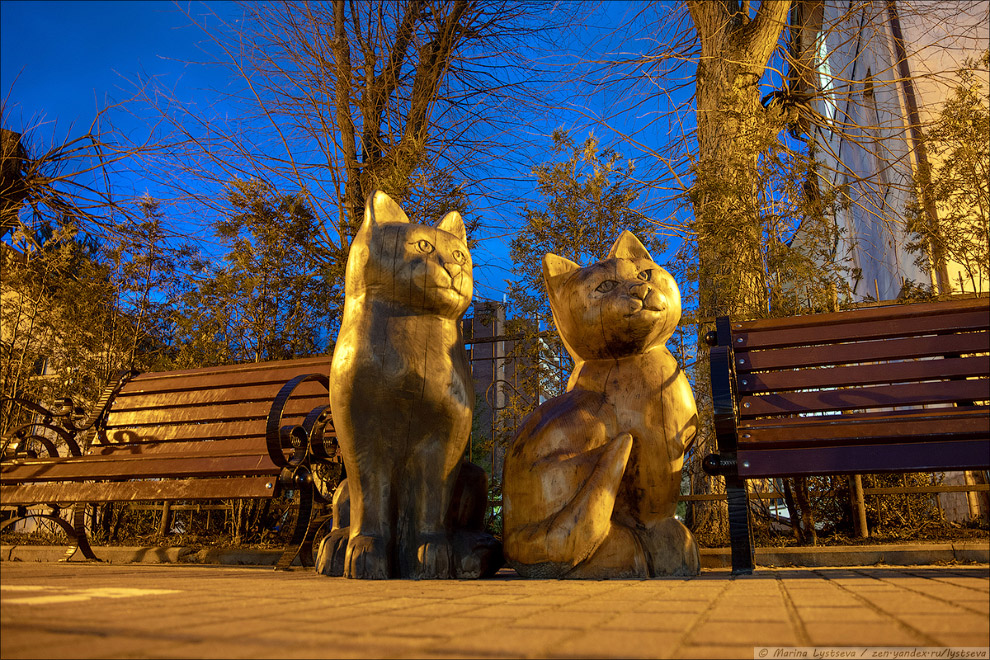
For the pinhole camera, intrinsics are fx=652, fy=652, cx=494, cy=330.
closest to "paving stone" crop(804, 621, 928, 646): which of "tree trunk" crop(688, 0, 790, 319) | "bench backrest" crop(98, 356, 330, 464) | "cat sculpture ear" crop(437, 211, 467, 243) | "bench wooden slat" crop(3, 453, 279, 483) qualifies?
"cat sculpture ear" crop(437, 211, 467, 243)

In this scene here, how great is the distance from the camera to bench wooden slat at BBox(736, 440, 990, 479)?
238 centimetres

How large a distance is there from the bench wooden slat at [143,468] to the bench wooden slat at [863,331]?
2618 millimetres

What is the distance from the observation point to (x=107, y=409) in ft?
15.2

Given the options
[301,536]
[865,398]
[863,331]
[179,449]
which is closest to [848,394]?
[865,398]

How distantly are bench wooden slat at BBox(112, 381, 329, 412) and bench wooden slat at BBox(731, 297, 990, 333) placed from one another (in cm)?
252

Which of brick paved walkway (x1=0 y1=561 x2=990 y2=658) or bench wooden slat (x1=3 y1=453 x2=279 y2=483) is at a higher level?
bench wooden slat (x1=3 y1=453 x2=279 y2=483)

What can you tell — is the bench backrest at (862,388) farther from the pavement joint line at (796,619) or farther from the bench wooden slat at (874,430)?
the pavement joint line at (796,619)

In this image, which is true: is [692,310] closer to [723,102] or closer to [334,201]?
[723,102]

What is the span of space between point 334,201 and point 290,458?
3270 mm

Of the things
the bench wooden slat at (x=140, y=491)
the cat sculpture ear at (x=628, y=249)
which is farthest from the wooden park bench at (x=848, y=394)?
the bench wooden slat at (x=140, y=491)

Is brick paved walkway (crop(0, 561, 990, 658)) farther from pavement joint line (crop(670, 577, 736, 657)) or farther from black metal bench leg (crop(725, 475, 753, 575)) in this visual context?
black metal bench leg (crop(725, 475, 753, 575))

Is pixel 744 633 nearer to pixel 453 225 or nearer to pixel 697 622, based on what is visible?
pixel 697 622

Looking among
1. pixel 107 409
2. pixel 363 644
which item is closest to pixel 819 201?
pixel 363 644

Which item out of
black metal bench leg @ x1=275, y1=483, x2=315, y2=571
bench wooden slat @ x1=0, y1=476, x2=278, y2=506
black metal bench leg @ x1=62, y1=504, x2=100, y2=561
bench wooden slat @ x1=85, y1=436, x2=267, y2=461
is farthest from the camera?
black metal bench leg @ x1=62, y1=504, x2=100, y2=561
